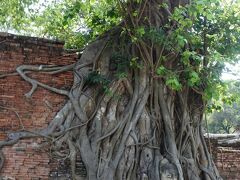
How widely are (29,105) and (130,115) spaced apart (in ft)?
4.58

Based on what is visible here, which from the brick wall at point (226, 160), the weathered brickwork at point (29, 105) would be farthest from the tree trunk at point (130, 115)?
the brick wall at point (226, 160)

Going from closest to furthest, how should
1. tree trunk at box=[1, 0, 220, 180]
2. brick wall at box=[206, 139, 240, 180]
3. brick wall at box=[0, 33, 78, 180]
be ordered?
brick wall at box=[0, 33, 78, 180], tree trunk at box=[1, 0, 220, 180], brick wall at box=[206, 139, 240, 180]

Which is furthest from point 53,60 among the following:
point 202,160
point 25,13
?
point 25,13

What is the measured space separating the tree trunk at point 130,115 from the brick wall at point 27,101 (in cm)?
12

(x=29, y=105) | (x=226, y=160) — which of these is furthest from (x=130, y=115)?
(x=226, y=160)

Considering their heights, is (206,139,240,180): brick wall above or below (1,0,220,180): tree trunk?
below

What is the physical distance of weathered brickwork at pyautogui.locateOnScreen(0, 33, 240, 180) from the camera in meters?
4.71

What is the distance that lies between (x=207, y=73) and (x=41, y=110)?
2401mm

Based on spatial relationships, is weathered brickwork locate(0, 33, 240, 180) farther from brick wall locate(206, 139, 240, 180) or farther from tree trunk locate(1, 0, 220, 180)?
brick wall locate(206, 139, 240, 180)

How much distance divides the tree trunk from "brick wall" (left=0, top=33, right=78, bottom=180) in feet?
0.41

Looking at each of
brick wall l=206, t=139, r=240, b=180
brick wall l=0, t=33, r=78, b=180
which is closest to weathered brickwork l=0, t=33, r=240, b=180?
brick wall l=0, t=33, r=78, b=180

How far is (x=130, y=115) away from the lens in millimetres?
5156

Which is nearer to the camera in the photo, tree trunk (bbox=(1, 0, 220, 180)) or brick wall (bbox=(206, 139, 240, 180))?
tree trunk (bbox=(1, 0, 220, 180))

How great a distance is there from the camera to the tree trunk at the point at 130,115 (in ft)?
16.0
